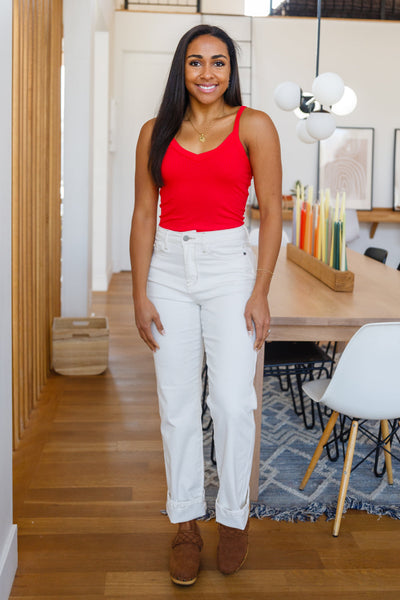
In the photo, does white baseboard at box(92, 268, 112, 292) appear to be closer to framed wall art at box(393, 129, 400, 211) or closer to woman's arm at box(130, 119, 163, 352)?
framed wall art at box(393, 129, 400, 211)

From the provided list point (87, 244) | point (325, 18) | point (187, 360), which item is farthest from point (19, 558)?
point (325, 18)

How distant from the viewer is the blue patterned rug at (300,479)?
8.06 feet

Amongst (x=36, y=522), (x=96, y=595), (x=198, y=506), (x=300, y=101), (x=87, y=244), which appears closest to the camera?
(x=96, y=595)

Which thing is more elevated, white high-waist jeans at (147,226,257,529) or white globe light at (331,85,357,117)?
white globe light at (331,85,357,117)

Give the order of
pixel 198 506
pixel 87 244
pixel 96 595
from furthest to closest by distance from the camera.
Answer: pixel 87 244, pixel 198 506, pixel 96 595

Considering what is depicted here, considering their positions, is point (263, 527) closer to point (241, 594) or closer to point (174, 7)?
point (241, 594)

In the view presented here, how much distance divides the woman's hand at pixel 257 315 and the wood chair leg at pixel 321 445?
28.0 inches

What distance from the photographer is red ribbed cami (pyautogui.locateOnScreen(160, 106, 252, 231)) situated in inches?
72.0

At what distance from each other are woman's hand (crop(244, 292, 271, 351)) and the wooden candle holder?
1155 mm

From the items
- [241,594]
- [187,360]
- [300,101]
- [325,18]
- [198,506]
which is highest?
[325,18]

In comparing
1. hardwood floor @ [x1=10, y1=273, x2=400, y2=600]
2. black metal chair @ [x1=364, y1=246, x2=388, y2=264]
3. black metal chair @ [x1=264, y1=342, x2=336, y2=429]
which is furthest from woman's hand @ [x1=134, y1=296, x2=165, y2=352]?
black metal chair @ [x1=364, y1=246, x2=388, y2=264]

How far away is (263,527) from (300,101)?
2.79m

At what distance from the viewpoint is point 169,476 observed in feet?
6.71

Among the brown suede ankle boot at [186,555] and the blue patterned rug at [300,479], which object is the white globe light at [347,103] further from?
the brown suede ankle boot at [186,555]
